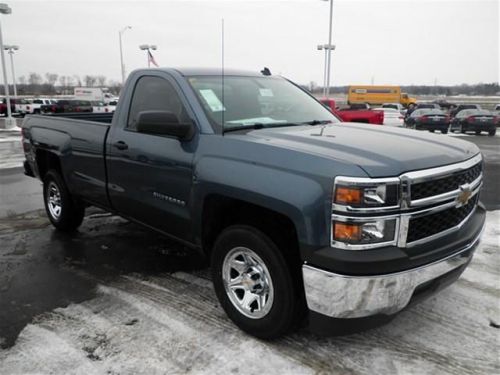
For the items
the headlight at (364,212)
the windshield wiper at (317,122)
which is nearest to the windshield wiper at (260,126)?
the windshield wiper at (317,122)

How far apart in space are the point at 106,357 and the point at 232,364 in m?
0.83

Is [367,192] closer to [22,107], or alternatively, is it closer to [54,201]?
[54,201]

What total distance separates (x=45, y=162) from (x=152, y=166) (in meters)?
2.86

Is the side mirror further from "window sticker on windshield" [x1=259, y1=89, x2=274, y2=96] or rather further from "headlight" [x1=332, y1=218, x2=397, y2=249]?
"headlight" [x1=332, y1=218, x2=397, y2=249]

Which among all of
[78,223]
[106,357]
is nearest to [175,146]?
[106,357]

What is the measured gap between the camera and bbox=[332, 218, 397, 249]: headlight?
2424mm

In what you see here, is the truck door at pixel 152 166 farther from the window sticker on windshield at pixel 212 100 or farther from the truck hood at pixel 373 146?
the truck hood at pixel 373 146

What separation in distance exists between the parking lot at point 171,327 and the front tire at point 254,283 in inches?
6.4

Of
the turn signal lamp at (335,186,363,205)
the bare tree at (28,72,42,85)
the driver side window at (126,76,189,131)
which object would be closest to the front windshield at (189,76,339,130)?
the driver side window at (126,76,189,131)

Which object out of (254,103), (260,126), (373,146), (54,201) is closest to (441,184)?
(373,146)

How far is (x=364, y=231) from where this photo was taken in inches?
95.8

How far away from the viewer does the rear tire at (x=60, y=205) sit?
17.5 ft

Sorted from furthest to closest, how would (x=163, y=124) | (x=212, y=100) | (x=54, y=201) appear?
1. (x=54, y=201)
2. (x=212, y=100)
3. (x=163, y=124)

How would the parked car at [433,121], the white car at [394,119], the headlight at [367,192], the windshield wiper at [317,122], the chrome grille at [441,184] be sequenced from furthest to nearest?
the white car at [394,119] < the parked car at [433,121] < the windshield wiper at [317,122] < the chrome grille at [441,184] < the headlight at [367,192]
